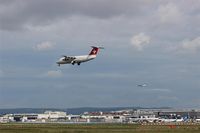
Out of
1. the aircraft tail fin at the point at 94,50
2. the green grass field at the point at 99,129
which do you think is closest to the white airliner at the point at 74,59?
the aircraft tail fin at the point at 94,50

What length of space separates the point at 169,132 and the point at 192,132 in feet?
17.2

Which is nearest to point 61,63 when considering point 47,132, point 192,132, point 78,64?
point 78,64

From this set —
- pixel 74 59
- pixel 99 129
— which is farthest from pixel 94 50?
pixel 99 129

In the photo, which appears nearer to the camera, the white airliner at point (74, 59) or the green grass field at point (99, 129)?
the green grass field at point (99, 129)

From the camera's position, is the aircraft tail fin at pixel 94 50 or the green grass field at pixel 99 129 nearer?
the green grass field at pixel 99 129

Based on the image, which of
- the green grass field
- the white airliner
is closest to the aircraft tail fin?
the white airliner

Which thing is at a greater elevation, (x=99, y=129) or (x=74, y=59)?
(x=74, y=59)

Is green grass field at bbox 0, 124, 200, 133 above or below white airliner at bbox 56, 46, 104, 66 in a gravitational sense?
below

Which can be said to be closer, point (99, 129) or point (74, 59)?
point (99, 129)

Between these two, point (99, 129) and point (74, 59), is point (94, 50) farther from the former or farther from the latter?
point (99, 129)

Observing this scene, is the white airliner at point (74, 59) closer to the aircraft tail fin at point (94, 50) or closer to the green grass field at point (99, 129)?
the aircraft tail fin at point (94, 50)

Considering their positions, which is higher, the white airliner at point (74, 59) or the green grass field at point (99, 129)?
the white airliner at point (74, 59)

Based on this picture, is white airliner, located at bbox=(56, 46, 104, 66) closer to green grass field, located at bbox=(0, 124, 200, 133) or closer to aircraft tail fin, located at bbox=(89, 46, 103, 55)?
aircraft tail fin, located at bbox=(89, 46, 103, 55)

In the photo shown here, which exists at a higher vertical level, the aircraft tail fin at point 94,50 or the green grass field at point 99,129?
the aircraft tail fin at point 94,50
